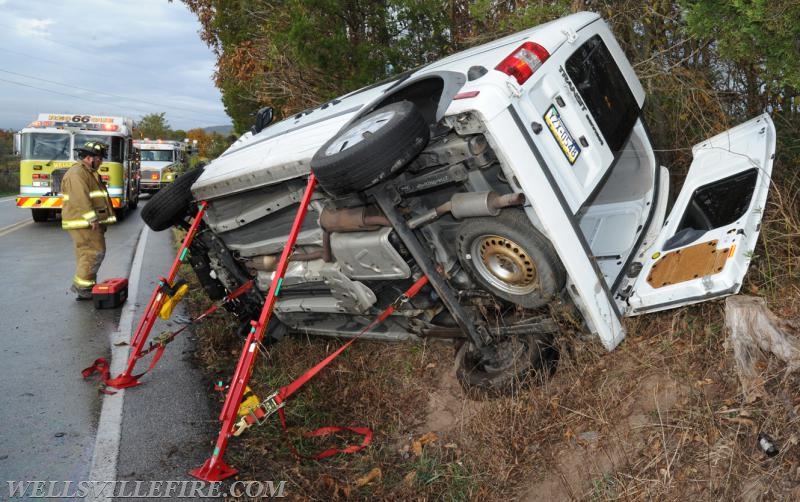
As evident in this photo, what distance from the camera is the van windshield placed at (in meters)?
3.87

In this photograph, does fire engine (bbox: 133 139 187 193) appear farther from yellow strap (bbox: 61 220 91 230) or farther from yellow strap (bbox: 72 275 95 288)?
yellow strap (bbox: 72 275 95 288)

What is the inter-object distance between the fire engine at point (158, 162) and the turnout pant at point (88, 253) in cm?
1758

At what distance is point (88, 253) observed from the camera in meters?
7.77

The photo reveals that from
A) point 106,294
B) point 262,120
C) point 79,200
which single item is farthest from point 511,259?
point 79,200

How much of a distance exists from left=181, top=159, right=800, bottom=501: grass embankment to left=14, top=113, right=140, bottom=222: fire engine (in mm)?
12826

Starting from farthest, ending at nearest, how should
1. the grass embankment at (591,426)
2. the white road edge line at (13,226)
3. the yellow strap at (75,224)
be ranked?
the white road edge line at (13,226) → the yellow strap at (75,224) → the grass embankment at (591,426)

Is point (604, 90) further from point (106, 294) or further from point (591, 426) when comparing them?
point (106, 294)

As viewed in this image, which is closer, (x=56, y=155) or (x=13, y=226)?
(x=13, y=226)

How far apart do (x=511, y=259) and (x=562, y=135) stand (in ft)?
2.40

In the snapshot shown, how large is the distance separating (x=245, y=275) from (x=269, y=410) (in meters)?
1.79

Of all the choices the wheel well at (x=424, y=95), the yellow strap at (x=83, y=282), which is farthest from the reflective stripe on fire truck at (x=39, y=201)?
the wheel well at (x=424, y=95)

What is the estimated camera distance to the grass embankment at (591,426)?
9.05 feet

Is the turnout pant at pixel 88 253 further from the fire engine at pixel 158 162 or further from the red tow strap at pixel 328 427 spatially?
the fire engine at pixel 158 162

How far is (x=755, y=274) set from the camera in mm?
3871
